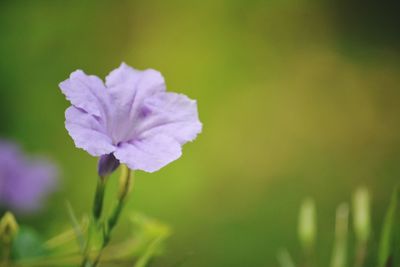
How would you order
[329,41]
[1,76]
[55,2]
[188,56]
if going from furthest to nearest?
[329,41], [188,56], [55,2], [1,76]

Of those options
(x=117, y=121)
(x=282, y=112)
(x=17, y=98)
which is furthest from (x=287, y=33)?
(x=117, y=121)

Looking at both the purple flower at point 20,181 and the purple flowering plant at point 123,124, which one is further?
the purple flower at point 20,181

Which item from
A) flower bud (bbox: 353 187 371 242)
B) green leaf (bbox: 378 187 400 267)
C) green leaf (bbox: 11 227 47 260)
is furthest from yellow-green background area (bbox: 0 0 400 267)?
green leaf (bbox: 378 187 400 267)

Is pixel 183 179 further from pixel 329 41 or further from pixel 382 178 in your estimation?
pixel 329 41

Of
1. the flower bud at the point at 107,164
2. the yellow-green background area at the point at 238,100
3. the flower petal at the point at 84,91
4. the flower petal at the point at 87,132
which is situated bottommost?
the yellow-green background area at the point at 238,100

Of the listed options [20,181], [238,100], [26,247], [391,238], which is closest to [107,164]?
[26,247]

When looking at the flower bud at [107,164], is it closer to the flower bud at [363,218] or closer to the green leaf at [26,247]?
the green leaf at [26,247]

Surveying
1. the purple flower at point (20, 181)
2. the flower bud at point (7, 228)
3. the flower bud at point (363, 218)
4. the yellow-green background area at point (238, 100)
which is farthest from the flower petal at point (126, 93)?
the yellow-green background area at point (238, 100)
